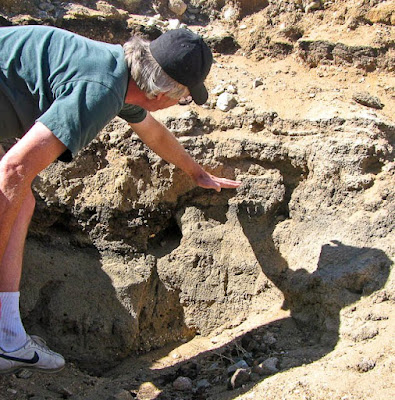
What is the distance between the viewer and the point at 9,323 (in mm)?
2584

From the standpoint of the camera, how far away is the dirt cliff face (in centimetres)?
343

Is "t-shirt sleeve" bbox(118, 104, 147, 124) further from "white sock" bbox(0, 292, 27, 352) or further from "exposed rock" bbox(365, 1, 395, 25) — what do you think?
"exposed rock" bbox(365, 1, 395, 25)

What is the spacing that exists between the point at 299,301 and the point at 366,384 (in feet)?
3.32

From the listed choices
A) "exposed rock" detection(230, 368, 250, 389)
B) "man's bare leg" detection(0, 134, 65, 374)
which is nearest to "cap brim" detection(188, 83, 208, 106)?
"man's bare leg" detection(0, 134, 65, 374)

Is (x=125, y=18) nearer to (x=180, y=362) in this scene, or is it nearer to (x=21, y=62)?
(x=21, y=62)

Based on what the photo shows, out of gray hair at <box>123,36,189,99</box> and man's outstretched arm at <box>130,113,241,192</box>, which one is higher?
gray hair at <box>123,36,189,99</box>

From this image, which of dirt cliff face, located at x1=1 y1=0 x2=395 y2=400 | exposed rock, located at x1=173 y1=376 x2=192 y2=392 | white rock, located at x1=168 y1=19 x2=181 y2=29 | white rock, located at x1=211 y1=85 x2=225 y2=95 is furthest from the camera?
white rock, located at x1=168 y1=19 x2=181 y2=29

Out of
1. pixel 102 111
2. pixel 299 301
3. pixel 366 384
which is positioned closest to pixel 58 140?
pixel 102 111

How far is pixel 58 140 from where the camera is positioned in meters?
2.16

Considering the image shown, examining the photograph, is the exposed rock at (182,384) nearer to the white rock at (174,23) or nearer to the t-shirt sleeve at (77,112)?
the t-shirt sleeve at (77,112)

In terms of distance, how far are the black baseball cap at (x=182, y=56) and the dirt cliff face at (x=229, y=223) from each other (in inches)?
51.7

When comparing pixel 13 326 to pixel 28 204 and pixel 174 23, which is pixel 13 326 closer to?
pixel 28 204

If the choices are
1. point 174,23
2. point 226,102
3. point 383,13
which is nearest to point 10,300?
point 226,102

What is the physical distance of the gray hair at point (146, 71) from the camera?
240cm
